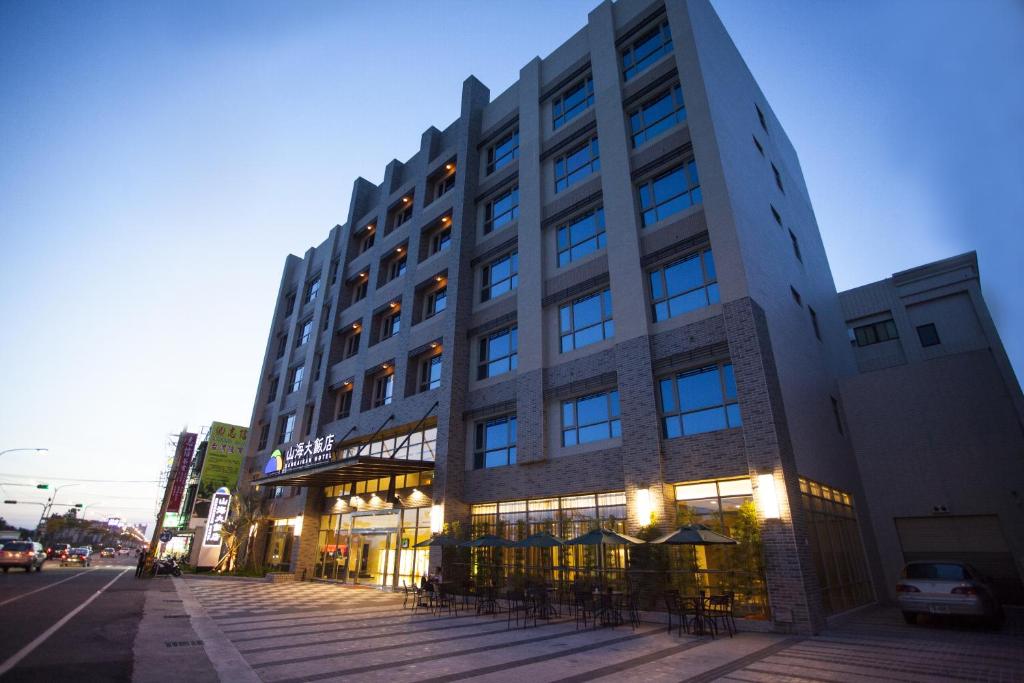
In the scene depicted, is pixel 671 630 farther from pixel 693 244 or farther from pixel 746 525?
pixel 693 244

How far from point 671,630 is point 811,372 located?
36.1 feet

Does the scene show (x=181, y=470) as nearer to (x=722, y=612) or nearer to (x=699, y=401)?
(x=699, y=401)

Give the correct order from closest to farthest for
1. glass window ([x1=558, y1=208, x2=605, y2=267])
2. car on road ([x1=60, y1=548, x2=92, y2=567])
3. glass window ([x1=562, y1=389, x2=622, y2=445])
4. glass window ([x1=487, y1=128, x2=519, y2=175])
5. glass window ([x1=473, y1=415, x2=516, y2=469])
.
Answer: glass window ([x1=562, y1=389, x2=622, y2=445])
glass window ([x1=558, y1=208, x2=605, y2=267])
glass window ([x1=473, y1=415, x2=516, y2=469])
glass window ([x1=487, y1=128, x2=519, y2=175])
car on road ([x1=60, y1=548, x2=92, y2=567])

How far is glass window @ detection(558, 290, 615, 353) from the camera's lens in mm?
19094

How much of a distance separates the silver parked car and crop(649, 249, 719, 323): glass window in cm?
892

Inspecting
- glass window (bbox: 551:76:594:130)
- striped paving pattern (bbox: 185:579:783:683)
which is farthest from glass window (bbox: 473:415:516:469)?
glass window (bbox: 551:76:594:130)

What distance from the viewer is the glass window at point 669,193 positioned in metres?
17.9

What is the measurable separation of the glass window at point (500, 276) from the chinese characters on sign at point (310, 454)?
10837mm

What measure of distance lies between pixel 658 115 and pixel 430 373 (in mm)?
15939

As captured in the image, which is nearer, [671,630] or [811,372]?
[671,630]

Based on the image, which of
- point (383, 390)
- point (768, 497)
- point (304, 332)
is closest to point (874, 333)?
point (768, 497)

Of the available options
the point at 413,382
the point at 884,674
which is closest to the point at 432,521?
the point at 413,382

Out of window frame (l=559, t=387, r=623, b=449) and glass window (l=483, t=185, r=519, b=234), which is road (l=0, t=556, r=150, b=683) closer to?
window frame (l=559, t=387, r=623, b=449)

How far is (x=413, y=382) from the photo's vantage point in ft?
86.1
